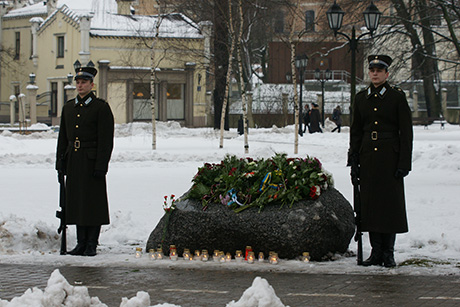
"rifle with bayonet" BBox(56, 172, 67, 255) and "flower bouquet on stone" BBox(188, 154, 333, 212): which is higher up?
"flower bouquet on stone" BBox(188, 154, 333, 212)

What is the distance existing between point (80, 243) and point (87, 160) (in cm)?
90

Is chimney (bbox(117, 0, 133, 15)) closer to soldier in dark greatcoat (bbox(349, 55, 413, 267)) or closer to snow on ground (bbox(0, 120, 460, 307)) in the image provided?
snow on ground (bbox(0, 120, 460, 307))

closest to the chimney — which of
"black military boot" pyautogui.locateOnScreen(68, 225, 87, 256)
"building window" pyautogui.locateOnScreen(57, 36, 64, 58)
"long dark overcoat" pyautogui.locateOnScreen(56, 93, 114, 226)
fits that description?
"building window" pyautogui.locateOnScreen(57, 36, 64, 58)

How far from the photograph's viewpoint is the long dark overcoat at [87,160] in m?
9.32

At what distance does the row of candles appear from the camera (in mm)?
8367

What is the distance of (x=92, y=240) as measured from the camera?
365 inches

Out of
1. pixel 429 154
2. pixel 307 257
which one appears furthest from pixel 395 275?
pixel 429 154

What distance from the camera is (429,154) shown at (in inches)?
819

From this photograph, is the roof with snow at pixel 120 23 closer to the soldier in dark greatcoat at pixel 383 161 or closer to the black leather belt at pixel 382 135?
the soldier in dark greatcoat at pixel 383 161

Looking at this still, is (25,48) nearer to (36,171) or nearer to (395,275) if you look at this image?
(36,171)

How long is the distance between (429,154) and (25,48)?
50.4 metres

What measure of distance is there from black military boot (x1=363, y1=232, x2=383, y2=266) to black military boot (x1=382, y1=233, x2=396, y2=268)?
2.0 inches

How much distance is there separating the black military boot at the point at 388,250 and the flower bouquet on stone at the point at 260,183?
805mm

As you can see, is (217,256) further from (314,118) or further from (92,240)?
(314,118)
